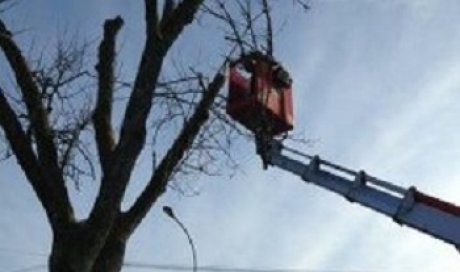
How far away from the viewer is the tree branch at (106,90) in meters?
6.91

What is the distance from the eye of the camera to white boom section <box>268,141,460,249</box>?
10.6 metres

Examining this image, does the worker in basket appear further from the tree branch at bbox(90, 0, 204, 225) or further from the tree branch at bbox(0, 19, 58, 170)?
the tree branch at bbox(0, 19, 58, 170)

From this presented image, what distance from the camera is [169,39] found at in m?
7.13

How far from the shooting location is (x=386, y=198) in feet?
38.3

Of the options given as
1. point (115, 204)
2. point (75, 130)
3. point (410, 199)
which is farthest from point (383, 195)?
point (115, 204)

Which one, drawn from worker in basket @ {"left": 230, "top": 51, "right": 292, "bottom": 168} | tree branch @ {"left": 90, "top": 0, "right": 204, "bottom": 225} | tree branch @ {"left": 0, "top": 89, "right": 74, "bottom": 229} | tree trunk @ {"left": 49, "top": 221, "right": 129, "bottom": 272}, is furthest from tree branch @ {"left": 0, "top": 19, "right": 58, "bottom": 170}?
worker in basket @ {"left": 230, "top": 51, "right": 292, "bottom": 168}

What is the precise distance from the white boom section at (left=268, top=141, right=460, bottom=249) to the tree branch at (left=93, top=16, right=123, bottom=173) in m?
5.32

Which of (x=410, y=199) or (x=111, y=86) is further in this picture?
(x=410, y=199)

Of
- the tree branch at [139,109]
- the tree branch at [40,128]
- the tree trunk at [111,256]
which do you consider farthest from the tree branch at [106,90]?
the tree trunk at [111,256]

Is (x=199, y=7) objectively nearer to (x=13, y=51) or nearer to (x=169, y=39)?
(x=169, y=39)

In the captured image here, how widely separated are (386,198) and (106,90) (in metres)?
5.87

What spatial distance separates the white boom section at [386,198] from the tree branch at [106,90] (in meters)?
5.32

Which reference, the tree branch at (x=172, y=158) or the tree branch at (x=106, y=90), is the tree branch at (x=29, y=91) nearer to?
the tree branch at (x=106, y=90)

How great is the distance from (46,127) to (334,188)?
6.49 meters
